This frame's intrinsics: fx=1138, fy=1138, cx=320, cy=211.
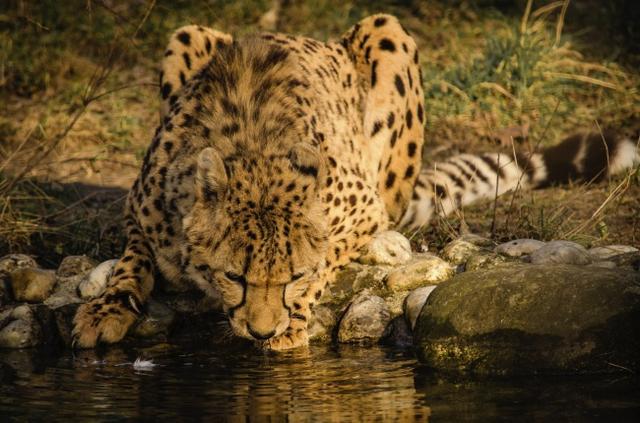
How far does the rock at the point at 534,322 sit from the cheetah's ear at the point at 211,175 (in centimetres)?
116

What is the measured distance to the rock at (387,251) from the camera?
6738mm

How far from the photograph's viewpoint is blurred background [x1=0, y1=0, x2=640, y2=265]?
7.56 m

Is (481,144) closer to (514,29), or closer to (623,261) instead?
(514,29)

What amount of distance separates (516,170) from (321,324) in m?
2.67

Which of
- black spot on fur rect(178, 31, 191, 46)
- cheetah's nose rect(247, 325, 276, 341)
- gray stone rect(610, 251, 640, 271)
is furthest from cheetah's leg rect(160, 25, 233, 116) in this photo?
gray stone rect(610, 251, 640, 271)

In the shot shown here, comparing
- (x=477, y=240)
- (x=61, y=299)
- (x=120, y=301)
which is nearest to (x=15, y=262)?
(x=61, y=299)

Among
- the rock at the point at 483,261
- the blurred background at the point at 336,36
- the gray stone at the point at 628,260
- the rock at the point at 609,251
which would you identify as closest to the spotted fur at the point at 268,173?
the blurred background at the point at 336,36

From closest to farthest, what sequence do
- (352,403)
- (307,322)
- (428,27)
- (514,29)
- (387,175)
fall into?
1. (352,403)
2. (307,322)
3. (387,175)
4. (514,29)
5. (428,27)

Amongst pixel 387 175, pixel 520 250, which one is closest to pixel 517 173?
pixel 387 175

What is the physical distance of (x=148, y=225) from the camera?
6355mm

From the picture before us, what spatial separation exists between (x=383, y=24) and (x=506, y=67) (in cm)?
252

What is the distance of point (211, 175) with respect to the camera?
534cm

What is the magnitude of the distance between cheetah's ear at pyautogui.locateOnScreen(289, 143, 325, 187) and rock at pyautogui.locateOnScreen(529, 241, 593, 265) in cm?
142

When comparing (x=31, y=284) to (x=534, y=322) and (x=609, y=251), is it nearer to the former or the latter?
(x=534, y=322)
